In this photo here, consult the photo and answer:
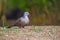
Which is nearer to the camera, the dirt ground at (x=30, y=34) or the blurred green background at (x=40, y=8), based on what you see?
the dirt ground at (x=30, y=34)

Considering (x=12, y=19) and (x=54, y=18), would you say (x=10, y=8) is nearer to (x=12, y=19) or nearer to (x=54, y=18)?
(x=12, y=19)

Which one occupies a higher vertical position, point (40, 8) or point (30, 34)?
point (40, 8)

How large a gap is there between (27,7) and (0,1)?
35.5 inches

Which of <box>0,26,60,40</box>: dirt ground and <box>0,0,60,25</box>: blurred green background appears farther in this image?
<box>0,0,60,25</box>: blurred green background

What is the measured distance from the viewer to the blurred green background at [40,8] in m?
7.72

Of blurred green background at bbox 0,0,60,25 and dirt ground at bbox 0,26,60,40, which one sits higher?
blurred green background at bbox 0,0,60,25

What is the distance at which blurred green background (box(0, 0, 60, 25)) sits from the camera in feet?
25.3

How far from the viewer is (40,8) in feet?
25.8

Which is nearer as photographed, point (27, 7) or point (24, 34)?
point (24, 34)

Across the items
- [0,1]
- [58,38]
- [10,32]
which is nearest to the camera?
[58,38]

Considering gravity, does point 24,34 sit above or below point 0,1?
below

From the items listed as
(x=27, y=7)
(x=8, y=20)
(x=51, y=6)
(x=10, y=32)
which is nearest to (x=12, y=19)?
(x=8, y=20)

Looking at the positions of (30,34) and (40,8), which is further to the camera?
(40,8)

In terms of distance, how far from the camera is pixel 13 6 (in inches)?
307
